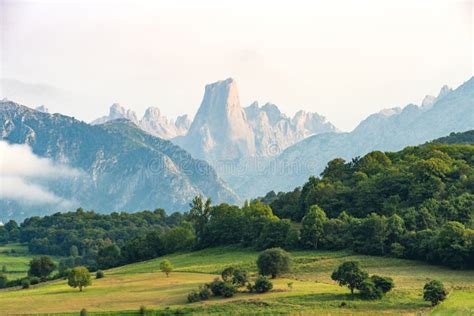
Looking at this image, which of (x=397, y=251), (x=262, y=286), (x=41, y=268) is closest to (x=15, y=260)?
(x=41, y=268)

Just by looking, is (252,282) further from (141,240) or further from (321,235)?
(141,240)

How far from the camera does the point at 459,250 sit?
8219 centimetres

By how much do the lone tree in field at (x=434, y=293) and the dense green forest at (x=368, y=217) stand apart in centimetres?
2226

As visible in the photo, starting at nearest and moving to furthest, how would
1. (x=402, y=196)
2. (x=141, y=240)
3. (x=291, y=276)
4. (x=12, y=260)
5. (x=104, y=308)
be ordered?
(x=104, y=308)
(x=291, y=276)
(x=402, y=196)
(x=141, y=240)
(x=12, y=260)

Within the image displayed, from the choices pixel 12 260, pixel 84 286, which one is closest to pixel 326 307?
pixel 84 286

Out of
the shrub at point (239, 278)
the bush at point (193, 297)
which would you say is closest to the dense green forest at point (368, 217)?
the shrub at point (239, 278)

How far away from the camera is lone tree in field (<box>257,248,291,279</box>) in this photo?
7831 cm

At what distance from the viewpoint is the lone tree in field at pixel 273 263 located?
7831 centimetres

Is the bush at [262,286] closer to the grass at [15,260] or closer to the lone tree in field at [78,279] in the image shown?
the lone tree in field at [78,279]

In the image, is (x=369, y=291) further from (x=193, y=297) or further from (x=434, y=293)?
(x=193, y=297)

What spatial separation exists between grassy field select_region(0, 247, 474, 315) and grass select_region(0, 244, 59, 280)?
58.7 metres

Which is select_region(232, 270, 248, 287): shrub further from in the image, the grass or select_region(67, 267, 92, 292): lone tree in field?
the grass

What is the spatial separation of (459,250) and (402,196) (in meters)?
35.7

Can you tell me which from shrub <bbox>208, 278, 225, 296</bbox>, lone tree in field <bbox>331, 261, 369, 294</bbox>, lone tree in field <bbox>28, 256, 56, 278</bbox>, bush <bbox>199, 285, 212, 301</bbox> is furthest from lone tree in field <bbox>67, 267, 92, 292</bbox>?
lone tree in field <bbox>28, 256, 56, 278</bbox>
